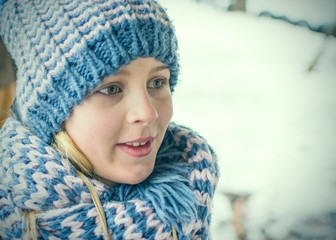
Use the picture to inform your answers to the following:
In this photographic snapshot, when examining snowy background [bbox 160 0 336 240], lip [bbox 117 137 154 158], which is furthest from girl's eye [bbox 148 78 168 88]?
snowy background [bbox 160 0 336 240]

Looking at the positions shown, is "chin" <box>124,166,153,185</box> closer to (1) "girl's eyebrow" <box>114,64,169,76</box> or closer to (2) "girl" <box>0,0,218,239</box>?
(2) "girl" <box>0,0,218,239</box>

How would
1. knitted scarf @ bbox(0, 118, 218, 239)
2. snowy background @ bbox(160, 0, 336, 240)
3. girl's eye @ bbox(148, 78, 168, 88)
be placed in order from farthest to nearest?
snowy background @ bbox(160, 0, 336, 240)
girl's eye @ bbox(148, 78, 168, 88)
knitted scarf @ bbox(0, 118, 218, 239)

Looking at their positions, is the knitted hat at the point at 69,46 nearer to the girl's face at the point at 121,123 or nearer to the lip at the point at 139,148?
the girl's face at the point at 121,123

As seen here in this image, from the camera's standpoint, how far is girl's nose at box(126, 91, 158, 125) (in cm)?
54

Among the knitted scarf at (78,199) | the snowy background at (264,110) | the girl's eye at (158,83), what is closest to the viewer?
the knitted scarf at (78,199)

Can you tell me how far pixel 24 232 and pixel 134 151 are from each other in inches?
9.8

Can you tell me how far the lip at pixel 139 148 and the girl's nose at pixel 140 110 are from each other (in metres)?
0.05

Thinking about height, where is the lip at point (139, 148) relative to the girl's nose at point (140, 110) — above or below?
below

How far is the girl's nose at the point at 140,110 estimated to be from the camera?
544 mm

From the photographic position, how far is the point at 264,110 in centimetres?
158

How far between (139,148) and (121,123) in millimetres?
75

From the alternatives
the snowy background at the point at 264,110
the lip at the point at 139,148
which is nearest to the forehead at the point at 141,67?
the lip at the point at 139,148

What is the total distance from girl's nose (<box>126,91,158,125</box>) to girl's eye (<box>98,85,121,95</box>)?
36mm

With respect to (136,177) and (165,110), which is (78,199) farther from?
(165,110)
